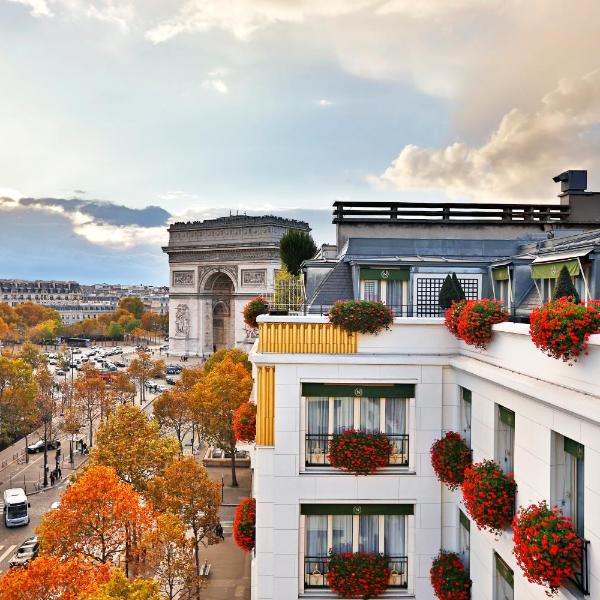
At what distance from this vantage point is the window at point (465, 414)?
30.9ft

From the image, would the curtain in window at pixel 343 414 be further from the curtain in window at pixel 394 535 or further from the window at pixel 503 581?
the window at pixel 503 581

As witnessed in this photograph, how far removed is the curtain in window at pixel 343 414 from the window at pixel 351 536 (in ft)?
4.01

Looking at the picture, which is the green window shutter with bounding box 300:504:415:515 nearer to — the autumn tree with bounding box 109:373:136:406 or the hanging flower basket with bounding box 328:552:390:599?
the hanging flower basket with bounding box 328:552:390:599

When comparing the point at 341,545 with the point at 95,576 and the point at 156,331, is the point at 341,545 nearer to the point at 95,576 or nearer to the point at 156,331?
the point at 95,576

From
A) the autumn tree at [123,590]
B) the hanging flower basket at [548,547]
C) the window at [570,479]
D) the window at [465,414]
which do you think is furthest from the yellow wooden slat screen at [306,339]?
the autumn tree at [123,590]

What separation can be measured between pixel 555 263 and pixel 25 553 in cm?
2076

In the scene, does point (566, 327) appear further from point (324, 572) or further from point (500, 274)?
point (324, 572)

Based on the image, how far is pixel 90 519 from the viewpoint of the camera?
52.5 ft

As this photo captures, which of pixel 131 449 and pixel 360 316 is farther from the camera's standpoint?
pixel 131 449

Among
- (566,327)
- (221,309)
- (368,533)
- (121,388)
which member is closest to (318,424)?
(368,533)

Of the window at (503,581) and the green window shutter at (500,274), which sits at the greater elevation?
the green window shutter at (500,274)

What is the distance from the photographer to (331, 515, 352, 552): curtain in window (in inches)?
384

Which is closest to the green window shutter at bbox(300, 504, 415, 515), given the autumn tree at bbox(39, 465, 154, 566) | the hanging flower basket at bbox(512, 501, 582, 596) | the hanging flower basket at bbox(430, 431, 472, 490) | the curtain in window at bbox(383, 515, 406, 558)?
the curtain in window at bbox(383, 515, 406, 558)

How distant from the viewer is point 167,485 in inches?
778
